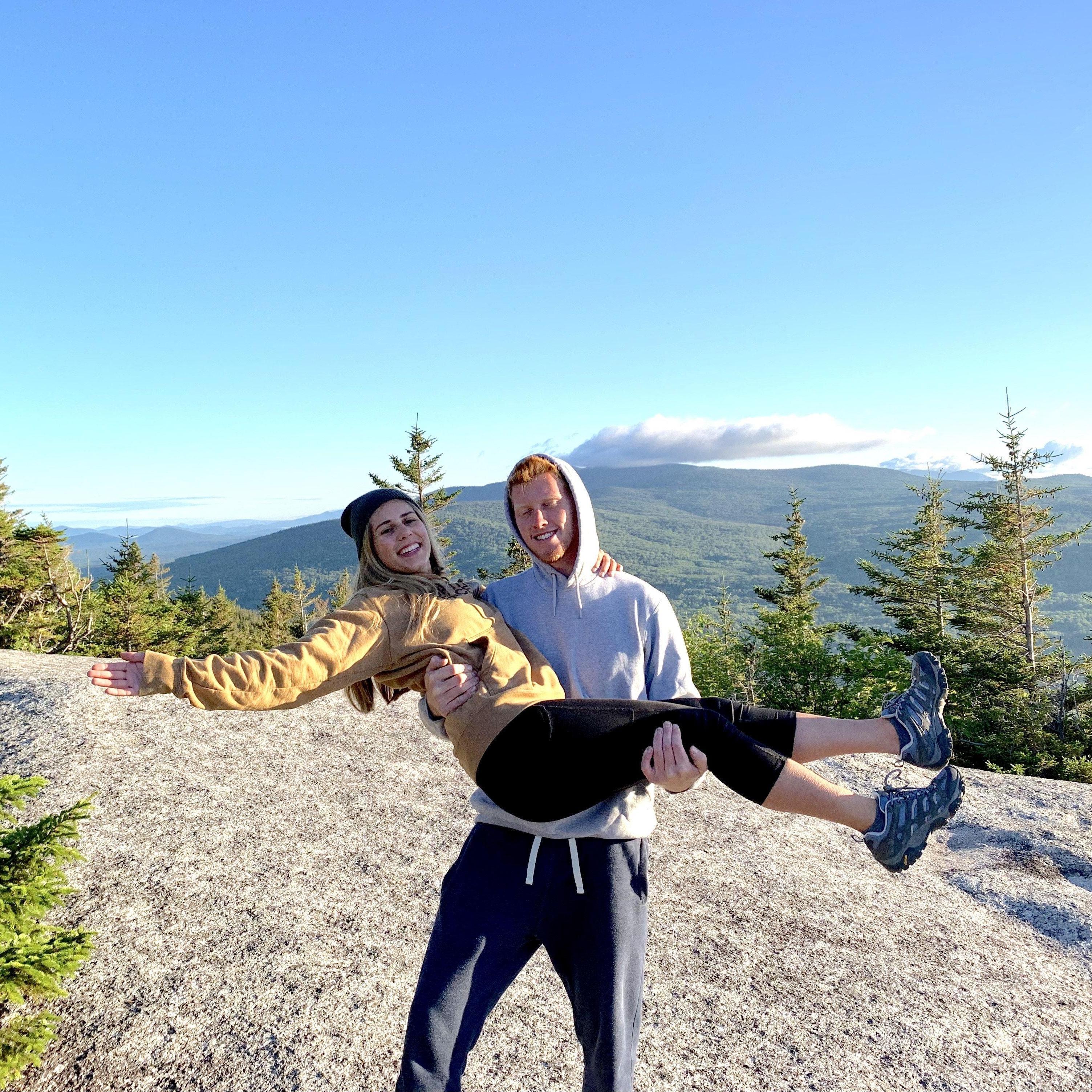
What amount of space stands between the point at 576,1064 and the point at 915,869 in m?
3.86

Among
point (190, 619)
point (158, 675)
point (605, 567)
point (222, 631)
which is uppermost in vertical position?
point (605, 567)

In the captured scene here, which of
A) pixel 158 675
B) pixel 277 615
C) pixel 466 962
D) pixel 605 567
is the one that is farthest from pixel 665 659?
pixel 277 615

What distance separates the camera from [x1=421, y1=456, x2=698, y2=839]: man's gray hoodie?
7.46ft

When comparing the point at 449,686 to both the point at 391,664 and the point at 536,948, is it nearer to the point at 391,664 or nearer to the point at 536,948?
the point at 391,664

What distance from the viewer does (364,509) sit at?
8.59 feet

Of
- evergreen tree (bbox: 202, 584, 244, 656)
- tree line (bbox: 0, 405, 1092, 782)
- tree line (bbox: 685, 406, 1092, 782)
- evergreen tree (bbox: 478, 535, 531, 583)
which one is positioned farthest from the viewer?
evergreen tree (bbox: 202, 584, 244, 656)

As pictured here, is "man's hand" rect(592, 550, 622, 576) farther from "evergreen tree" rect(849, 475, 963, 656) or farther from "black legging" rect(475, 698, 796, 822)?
"evergreen tree" rect(849, 475, 963, 656)

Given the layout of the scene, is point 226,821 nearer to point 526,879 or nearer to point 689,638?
point 526,879

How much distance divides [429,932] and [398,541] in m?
3.24

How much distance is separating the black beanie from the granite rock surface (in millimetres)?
2702

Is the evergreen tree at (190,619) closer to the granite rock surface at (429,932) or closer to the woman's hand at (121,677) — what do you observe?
the granite rock surface at (429,932)

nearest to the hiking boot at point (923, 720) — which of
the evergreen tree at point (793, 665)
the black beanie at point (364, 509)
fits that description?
the black beanie at point (364, 509)

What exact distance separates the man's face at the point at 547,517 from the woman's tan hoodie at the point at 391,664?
1.06 ft

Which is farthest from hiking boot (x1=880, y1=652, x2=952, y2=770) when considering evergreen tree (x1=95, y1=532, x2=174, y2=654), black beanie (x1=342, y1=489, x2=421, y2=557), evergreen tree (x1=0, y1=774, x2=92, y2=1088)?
evergreen tree (x1=95, y1=532, x2=174, y2=654)
